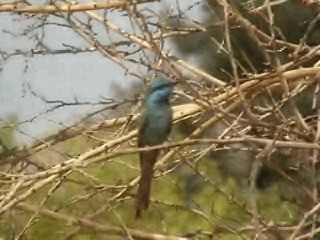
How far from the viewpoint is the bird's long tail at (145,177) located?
4.97 ft

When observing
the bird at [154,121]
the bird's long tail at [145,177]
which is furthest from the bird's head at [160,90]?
the bird's long tail at [145,177]

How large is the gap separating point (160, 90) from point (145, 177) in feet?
0.57

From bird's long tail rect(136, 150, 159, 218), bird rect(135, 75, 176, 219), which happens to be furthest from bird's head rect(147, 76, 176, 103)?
bird's long tail rect(136, 150, 159, 218)

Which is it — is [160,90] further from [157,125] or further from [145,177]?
[145,177]

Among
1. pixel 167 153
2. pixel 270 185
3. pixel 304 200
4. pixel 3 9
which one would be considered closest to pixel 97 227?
pixel 167 153

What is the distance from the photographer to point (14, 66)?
264 cm

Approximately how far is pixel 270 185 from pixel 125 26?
1.43 metres

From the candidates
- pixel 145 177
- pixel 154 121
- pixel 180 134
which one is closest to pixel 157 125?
pixel 154 121

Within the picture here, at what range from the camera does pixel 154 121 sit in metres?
1.60

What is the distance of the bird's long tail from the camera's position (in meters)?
1.51

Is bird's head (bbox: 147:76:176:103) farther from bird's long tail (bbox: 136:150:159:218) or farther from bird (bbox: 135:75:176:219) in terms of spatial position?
bird's long tail (bbox: 136:150:159:218)

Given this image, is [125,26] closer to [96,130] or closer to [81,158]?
[96,130]

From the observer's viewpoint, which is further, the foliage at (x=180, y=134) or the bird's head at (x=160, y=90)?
the bird's head at (x=160, y=90)

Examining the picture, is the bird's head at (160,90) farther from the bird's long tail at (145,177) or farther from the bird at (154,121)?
the bird's long tail at (145,177)
